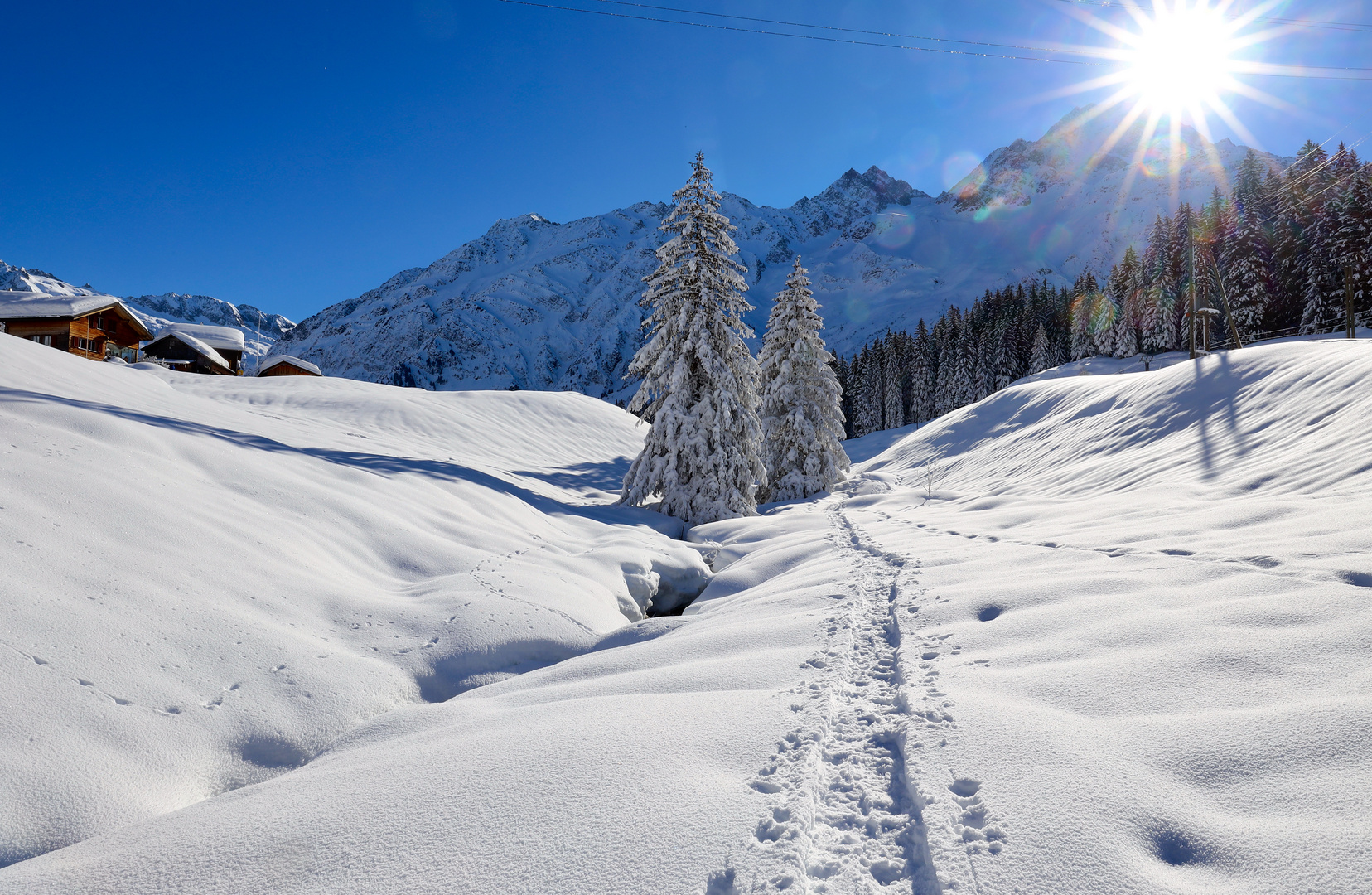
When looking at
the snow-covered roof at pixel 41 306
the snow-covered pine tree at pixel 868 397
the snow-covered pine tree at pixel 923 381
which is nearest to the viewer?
the snow-covered roof at pixel 41 306

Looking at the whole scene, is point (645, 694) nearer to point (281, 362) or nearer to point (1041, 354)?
point (281, 362)

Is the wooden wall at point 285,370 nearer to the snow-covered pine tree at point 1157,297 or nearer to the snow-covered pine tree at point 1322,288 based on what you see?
the snow-covered pine tree at point 1322,288

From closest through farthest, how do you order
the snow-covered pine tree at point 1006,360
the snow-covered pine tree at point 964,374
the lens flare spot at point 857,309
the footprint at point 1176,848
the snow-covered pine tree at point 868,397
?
the footprint at point 1176,848 → the snow-covered pine tree at point 1006,360 → the snow-covered pine tree at point 964,374 → the snow-covered pine tree at point 868,397 → the lens flare spot at point 857,309

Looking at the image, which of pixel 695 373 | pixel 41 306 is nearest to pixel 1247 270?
pixel 695 373

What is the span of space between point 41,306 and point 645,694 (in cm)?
3930

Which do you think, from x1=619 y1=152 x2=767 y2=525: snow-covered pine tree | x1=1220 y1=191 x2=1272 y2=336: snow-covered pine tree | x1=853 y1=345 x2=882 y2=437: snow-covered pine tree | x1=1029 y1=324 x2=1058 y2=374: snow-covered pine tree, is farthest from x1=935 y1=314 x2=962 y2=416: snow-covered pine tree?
x1=619 y1=152 x2=767 y2=525: snow-covered pine tree

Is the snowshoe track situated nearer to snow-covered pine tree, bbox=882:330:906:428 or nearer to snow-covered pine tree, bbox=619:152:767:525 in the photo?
snow-covered pine tree, bbox=619:152:767:525

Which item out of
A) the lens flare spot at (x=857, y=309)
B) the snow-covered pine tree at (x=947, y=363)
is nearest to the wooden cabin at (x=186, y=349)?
the snow-covered pine tree at (x=947, y=363)

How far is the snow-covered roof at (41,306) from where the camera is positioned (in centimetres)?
2623

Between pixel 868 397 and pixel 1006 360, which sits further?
pixel 868 397

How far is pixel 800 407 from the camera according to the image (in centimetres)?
2189

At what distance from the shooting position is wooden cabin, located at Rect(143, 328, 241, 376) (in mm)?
35656

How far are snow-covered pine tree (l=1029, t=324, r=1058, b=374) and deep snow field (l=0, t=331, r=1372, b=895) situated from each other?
5312 cm

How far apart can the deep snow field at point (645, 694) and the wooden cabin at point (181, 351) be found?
116ft
